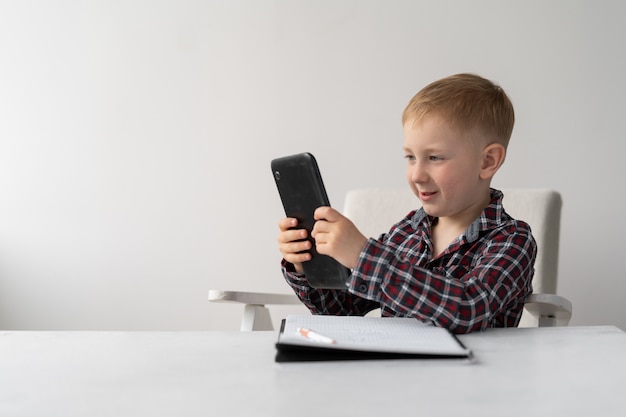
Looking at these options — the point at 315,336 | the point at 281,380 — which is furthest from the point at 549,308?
the point at 281,380

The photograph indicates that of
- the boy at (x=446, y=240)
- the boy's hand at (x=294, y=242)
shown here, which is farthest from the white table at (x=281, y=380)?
the boy's hand at (x=294, y=242)

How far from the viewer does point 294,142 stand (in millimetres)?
2354

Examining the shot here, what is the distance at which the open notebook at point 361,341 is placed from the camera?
2.57ft

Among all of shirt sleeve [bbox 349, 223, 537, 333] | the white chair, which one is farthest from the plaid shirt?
the white chair

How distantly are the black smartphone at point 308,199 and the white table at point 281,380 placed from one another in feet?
0.69

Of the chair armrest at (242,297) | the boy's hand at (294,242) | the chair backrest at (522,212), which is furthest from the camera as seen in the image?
the chair backrest at (522,212)

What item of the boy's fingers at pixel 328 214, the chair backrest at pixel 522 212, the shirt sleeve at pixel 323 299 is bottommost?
the shirt sleeve at pixel 323 299

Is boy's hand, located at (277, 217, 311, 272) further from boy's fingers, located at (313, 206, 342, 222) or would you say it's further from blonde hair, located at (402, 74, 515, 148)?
blonde hair, located at (402, 74, 515, 148)

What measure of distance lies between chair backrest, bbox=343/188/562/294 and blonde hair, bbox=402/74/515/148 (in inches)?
16.4

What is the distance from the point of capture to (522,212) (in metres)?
1.67

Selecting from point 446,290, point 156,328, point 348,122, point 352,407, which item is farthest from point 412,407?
point 156,328

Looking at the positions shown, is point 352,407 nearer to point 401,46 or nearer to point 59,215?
point 401,46

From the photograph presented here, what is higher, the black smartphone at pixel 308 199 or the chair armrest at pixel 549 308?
the black smartphone at pixel 308 199

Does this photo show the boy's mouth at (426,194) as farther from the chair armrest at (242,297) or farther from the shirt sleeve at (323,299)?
the chair armrest at (242,297)
